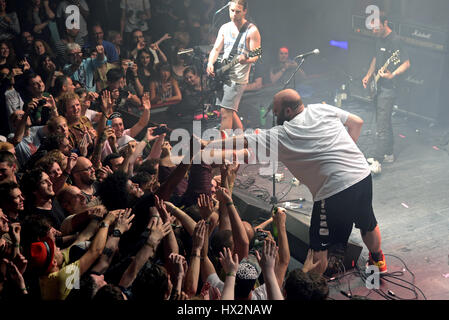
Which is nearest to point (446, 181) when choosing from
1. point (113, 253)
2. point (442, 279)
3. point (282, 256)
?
point (442, 279)

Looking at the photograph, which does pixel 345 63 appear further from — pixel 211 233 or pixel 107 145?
pixel 211 233

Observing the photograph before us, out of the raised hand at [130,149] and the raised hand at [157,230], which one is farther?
the raised hand at [130,149]

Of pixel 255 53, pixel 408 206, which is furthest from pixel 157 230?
pixel 255 53

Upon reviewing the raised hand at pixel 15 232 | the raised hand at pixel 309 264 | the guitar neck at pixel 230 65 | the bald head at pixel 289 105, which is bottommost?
the raised hand at pixel 309 264

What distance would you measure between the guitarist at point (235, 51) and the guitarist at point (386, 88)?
5.56 feet

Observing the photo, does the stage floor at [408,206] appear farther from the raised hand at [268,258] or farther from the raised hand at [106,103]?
the raised hand at [106,103]

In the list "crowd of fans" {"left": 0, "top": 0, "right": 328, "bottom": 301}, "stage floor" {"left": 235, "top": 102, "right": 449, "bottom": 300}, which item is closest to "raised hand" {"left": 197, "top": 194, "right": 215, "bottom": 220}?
"crowd of fans" {"left": 0, "top": 0, "right": 328, "bottom": 301}

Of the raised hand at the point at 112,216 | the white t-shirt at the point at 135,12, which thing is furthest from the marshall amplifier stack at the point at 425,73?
the raised hand at the point at 112,216

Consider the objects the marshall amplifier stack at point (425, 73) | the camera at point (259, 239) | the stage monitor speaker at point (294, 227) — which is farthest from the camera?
the marshall amplifier stack at point (425, 73)

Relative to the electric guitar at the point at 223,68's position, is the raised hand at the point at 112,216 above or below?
below

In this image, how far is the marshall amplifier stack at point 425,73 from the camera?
309 inches

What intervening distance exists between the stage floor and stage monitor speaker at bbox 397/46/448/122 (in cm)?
22

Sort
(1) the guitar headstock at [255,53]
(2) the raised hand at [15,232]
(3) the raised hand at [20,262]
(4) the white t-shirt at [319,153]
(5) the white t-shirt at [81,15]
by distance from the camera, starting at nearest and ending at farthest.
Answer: (3) the raised hand at [20,262] → (2) the raised hand at [15,232] → (4) the white t-shirt at [319,153] → (1) the guitar headstock at [255,53] → (5) the white t-shirt at [81,15]

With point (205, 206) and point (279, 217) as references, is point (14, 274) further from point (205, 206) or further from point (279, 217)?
point (279, 217)
